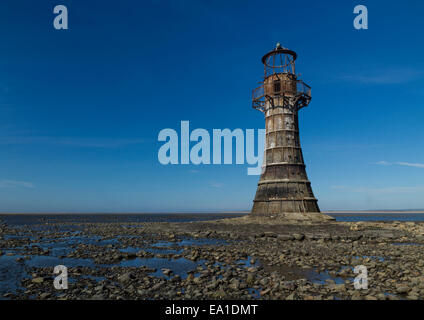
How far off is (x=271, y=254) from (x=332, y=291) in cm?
514

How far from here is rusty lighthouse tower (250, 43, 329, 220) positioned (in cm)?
3144

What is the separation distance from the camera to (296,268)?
9727 millimetres

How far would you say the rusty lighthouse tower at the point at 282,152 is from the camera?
31.4 metres

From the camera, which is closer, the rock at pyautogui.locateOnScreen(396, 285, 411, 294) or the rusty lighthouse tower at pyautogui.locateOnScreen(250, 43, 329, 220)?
the rock at pyautogui.locateOnScreen(396, 285, 411, 294)

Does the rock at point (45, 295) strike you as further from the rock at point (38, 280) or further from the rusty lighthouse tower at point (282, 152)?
the rusty lighthouse tower at point (282, 152)

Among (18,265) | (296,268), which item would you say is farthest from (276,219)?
(18,265)

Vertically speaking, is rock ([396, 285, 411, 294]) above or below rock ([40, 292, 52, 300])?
above

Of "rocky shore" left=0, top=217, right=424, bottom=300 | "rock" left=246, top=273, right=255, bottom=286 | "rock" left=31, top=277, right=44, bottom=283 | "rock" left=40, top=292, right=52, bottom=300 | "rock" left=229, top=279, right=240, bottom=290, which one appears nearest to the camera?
"rock" left=40, top=292, right=52, bottom=300

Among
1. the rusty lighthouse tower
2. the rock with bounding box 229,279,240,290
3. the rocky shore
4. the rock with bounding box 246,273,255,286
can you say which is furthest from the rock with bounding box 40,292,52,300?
the rusty lighthouse tower

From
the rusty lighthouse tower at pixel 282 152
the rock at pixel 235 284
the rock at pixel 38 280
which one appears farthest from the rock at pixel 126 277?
the rusty lighthouse tower at pixel 282 152

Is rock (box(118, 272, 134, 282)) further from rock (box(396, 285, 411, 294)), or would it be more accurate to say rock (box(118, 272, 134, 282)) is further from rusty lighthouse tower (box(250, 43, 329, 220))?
rusty lighthouse tower (box(250, 43, 329, 220))

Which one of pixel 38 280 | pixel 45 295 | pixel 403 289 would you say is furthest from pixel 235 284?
pixel 38 280

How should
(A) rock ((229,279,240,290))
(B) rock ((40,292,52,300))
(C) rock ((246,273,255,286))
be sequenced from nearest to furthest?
(B) rock ((40,292,52,300)) < (A) rock ((229,279,240,290)) < (C) rock ((246,273,255,286))
